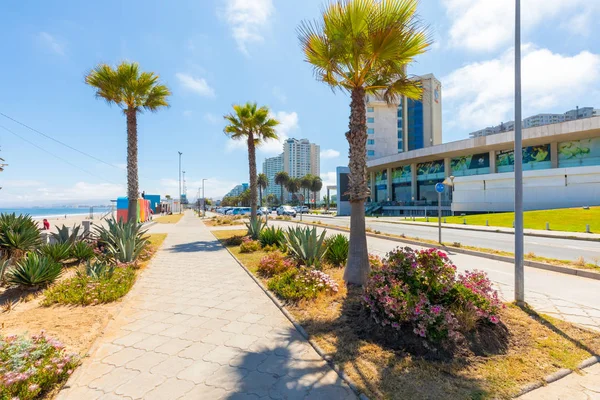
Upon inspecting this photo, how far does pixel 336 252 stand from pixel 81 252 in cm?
771

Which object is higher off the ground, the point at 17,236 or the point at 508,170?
the point at 508,170

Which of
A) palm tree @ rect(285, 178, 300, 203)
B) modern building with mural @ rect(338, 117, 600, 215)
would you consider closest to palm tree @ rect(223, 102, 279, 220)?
modern building with mural @ rect(338, 117, 600, 215)

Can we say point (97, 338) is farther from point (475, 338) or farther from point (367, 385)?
point (475, 338)

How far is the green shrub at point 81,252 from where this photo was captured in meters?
8.22

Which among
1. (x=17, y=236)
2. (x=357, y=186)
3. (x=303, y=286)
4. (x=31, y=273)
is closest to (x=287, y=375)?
(x=303, y=286)

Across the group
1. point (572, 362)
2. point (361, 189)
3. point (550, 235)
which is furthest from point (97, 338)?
point (550, 235)

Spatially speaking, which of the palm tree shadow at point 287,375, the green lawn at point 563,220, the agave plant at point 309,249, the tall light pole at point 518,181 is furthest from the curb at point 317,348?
the green lawn at point 563,220

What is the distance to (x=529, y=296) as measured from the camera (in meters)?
5.33

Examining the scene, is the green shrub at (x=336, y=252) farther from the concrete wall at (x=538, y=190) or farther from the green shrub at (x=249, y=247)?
the concrete wall at (x=538, y=190)

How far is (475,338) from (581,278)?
19.1 ft

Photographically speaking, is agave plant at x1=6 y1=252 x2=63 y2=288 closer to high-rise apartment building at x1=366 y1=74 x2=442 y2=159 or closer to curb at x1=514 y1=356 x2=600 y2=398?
curb at x1=514 y1=356 x2=600 y2=398

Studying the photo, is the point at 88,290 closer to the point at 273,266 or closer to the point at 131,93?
the point at 273,266

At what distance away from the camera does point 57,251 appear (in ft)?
25.2

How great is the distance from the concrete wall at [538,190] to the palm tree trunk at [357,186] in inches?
1291
